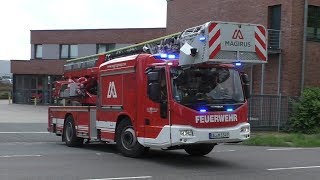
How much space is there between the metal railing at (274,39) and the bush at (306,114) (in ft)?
8.79

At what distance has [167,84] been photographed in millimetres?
12586

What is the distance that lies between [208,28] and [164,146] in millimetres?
2873

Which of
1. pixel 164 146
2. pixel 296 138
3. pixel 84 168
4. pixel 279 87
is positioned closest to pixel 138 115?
pixel 164 146

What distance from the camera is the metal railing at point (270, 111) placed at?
25141mm

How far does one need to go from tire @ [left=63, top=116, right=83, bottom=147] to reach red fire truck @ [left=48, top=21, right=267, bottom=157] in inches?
116

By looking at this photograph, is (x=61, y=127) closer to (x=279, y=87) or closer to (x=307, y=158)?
(x=307, y=158)

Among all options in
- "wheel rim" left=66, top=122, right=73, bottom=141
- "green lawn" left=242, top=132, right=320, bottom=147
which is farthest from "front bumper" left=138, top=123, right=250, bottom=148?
"green lawn" left=242, top=132, right=320, bottom=147

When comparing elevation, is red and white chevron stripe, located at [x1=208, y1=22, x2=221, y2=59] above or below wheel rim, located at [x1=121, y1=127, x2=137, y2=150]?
above

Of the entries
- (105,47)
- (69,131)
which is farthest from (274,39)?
(105,47)

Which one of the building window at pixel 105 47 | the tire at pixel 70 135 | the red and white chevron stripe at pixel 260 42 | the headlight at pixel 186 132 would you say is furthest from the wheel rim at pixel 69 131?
the building window at pixel 105 47

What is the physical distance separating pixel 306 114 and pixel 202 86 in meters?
12.9

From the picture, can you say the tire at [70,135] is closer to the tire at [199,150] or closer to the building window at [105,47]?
the tire at [199,150]

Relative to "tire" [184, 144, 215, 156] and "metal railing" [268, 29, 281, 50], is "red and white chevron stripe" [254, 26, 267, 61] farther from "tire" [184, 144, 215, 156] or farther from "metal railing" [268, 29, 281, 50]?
"metal railing" [268, 29, 281, 50]

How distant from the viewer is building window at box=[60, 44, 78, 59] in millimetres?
53375
